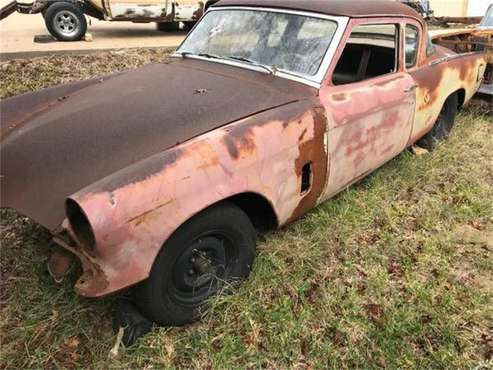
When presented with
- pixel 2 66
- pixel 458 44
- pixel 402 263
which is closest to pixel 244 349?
pixel 402 263

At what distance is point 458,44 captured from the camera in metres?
5.83

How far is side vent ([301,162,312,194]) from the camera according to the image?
290 centimetres

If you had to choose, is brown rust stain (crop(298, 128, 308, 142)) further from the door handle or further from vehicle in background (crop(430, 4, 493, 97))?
vehicle in background (crop(430, 4, 493, 97))

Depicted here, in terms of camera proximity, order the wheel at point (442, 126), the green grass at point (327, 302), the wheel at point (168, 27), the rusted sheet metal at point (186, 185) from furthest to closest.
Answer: the wheel at point (168, 27) < the wheel at point (442, 126) < the green grass at point (327, 302) < the rusted sheet metal at point (186, 185)

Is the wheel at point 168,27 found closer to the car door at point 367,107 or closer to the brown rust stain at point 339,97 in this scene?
the car door at point 367,107

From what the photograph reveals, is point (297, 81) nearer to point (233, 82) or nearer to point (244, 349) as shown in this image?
point (233, 82)

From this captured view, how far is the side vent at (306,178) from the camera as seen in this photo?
9.51 feet

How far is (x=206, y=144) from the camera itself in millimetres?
2342

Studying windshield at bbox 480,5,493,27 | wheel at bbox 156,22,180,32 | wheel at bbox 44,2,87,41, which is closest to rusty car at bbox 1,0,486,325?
windshield at bbox 480,5,493,27

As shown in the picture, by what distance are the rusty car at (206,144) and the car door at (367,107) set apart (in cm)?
1

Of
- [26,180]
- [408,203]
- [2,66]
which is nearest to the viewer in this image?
[26,180]

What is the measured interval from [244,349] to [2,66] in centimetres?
572

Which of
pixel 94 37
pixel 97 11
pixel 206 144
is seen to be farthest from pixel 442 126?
pixel 94 37

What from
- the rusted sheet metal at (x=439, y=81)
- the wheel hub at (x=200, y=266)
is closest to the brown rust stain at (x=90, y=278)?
the wheel hub at (x=200, y=266)
